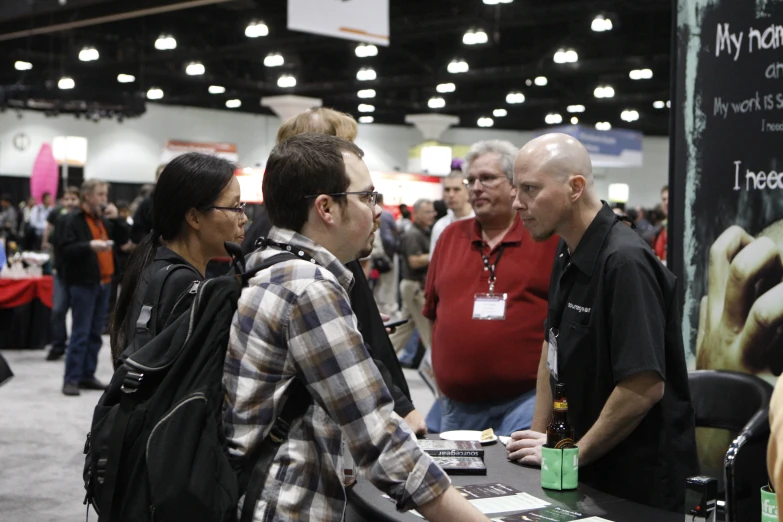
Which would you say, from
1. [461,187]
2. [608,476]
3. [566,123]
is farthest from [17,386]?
[566,123]

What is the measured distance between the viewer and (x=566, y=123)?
26.0m

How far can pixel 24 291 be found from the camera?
912 cm

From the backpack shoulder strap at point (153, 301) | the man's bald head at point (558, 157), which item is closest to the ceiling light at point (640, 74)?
the man's bald head at point (558, 157)

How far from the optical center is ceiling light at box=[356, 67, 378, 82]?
62.3 ft

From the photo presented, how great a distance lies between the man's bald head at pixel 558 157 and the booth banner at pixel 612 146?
55.0 ft

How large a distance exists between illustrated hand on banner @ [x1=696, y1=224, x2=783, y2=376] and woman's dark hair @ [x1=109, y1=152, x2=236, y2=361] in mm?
1780

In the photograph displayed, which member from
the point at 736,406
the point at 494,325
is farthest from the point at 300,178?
the point at 736,406

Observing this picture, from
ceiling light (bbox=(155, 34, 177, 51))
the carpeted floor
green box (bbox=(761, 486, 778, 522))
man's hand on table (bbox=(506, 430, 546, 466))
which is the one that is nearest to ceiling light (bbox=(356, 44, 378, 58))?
ceiling light (bbox=(155, 34, 177, 51))

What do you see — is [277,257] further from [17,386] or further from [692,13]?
[17,386]

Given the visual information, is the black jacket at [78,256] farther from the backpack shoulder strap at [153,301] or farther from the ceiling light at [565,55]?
the ceiling light at [565,55]

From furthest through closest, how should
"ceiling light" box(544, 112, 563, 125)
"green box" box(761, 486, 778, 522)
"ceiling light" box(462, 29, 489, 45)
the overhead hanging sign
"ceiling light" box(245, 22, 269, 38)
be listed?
"ceiling light" box(544, 112, 563, 125) < "ceiling light" box(462, 29, 489, 45) < "ceiling light" box(245, 22, 269, 38) < the overhead hanging sign < "green box" box(761, 486, 778, 522)

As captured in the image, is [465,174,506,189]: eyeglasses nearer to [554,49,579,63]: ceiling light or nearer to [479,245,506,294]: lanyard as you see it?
[479,245,506,294]: lanyard

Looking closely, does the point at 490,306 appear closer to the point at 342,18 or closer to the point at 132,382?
the point at 132,382

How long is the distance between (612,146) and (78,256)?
1492cm
